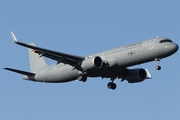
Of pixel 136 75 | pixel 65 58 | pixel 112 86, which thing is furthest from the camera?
pixel 112 86

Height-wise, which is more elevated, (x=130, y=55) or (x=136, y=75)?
(x=136, y=75)

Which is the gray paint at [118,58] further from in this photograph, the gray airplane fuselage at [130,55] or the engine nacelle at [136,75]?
the engine nacelle at [136,75]

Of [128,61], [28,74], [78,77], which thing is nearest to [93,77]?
[78,77]

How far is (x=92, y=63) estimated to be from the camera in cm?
6066

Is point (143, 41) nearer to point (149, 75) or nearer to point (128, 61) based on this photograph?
Answer: point (128, 61)

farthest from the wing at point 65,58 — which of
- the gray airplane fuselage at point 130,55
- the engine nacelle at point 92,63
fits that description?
the engine nacelle at point 92,63

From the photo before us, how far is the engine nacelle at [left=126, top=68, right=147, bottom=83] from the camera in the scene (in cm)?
6688

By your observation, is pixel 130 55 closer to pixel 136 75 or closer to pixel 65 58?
pixel 136 75

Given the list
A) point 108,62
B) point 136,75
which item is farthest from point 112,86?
point 108,62

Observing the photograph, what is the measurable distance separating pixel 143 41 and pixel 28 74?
57.8 feet

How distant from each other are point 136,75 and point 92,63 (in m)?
8.49

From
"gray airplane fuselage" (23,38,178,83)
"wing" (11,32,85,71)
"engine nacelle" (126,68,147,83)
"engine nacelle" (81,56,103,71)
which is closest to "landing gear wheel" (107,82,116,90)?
"engine nacelle" (126,68,147,83)

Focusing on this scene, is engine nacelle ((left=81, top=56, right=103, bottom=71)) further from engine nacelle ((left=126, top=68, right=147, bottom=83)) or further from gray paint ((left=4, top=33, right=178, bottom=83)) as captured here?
engine nacelle ((left=126, top=68, right=147, bottom=83))

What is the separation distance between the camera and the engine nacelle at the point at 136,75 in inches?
2633
